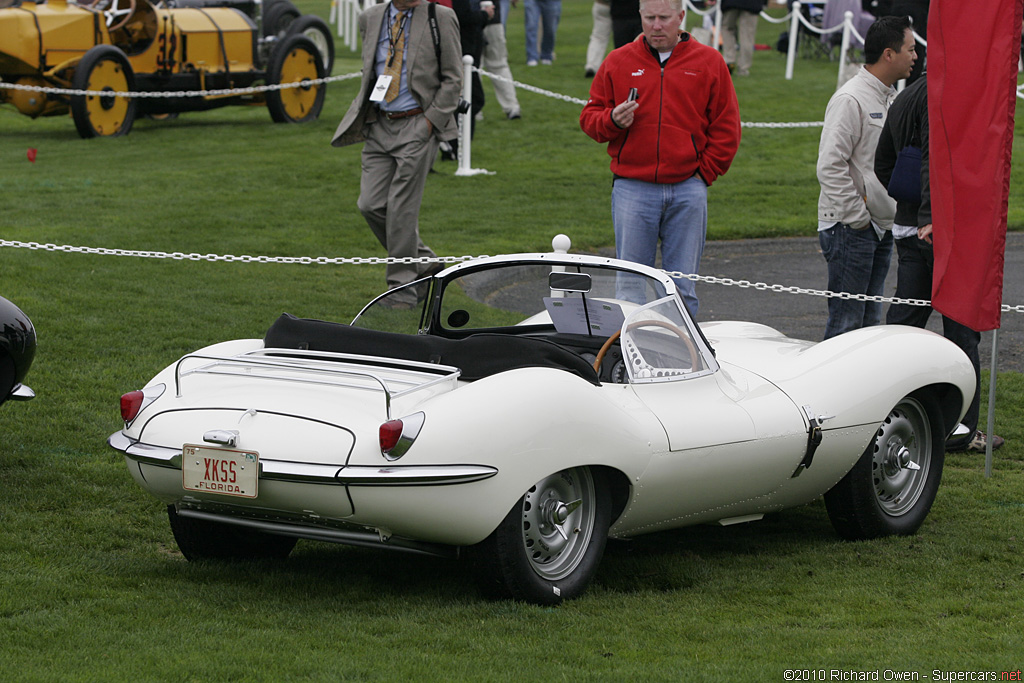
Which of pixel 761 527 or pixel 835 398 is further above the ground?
pixel 835 398

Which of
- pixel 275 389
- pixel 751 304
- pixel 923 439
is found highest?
pixel 275 389

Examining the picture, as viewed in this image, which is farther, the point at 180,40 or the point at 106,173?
the point at 180,40

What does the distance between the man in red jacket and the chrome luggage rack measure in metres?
2.69

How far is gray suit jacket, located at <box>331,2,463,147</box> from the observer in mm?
9078

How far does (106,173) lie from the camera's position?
14469 mm

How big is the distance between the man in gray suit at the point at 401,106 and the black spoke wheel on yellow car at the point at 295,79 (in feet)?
29.2

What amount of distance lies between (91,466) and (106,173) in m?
9.02

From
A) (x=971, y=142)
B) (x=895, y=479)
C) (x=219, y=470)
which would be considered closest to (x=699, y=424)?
(x=895, y=479)

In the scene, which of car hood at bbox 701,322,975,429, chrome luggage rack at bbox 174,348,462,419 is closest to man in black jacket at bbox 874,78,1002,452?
car hood at bbox 701,322,975,429

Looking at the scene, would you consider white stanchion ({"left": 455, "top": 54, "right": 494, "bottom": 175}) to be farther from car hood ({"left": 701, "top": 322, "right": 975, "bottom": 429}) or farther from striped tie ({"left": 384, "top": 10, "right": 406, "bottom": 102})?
car hood ({"left": 701, "top": 322, "right": 975, "bottom": 429})

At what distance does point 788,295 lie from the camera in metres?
10.7

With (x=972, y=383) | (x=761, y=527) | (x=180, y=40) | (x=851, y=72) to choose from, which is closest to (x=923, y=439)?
(x=972, y=383)

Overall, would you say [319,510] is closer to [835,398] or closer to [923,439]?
[835,398]

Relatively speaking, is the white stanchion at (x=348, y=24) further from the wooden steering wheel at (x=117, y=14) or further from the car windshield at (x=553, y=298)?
the car windshield at (x=553, y=298)
